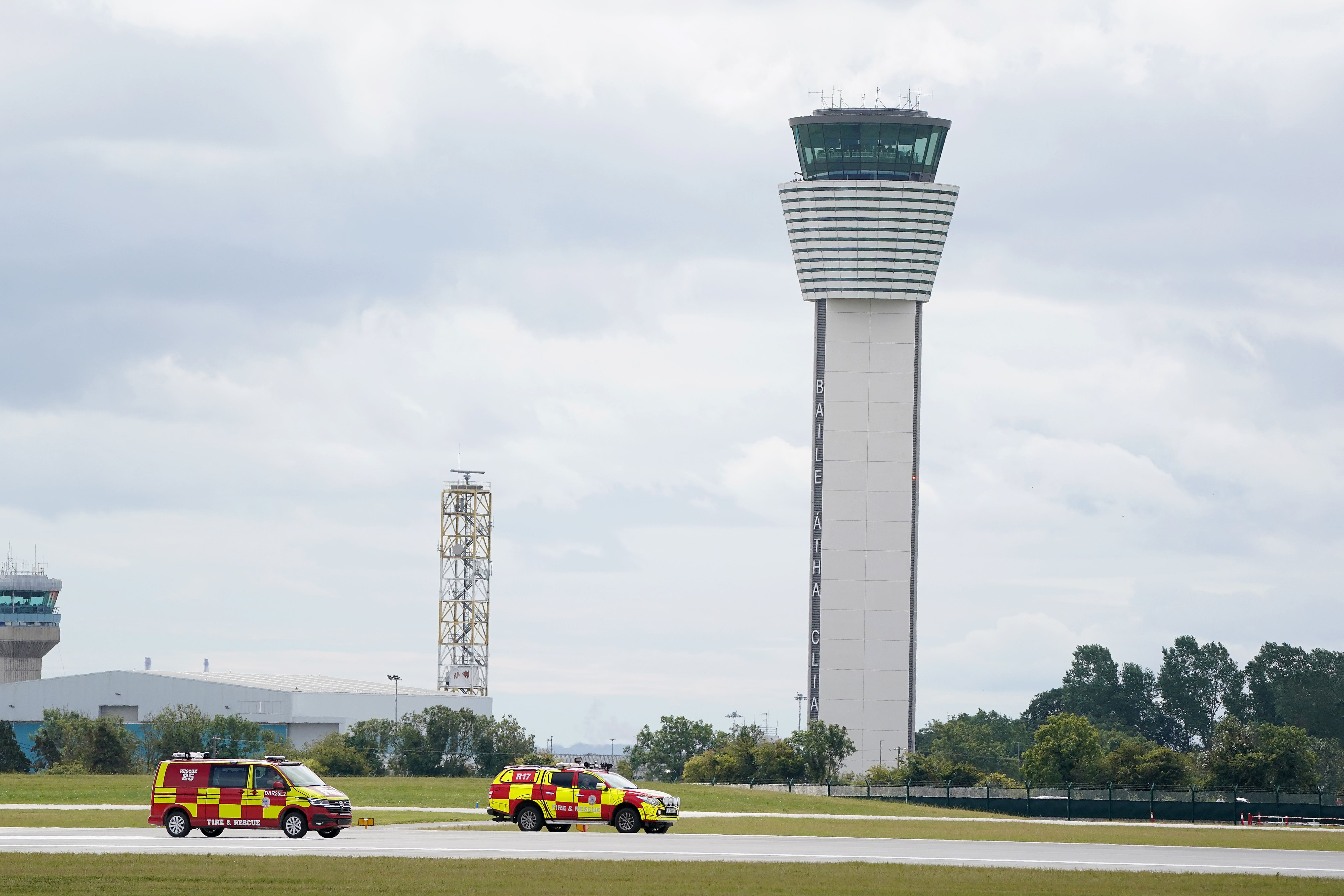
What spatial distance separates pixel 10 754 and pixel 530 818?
103 meters

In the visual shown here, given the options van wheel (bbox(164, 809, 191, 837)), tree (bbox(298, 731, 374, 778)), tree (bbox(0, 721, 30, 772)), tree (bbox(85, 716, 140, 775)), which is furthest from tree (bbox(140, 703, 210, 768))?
van wheel (bbox(164, 809, 191, 837))

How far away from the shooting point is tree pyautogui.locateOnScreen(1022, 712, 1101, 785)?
128625mm

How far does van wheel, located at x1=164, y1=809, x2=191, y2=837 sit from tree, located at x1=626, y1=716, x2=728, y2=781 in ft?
380

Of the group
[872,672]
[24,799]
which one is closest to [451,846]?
[24,799]

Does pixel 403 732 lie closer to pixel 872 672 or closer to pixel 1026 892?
pixel 872 672

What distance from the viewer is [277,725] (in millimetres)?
158750

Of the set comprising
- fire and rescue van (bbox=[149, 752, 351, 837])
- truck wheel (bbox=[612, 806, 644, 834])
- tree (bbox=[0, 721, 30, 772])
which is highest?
fire and rescue van (bbox=[149, 752, 351, 837])

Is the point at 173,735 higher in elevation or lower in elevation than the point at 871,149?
lower

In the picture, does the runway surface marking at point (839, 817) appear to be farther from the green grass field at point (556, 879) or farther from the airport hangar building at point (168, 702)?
the airport hangar building at point (168, 702)

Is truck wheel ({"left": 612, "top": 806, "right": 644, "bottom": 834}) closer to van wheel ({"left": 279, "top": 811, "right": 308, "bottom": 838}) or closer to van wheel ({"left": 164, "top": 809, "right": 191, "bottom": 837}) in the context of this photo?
van wheel ({"left": 279, "top": 811, "right": 308, "bottom": 838})

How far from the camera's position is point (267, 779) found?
47.9 m

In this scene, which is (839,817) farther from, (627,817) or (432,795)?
(627,817)

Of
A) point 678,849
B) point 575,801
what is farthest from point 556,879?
point 575,801

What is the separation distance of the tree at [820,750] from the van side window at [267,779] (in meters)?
88.3
